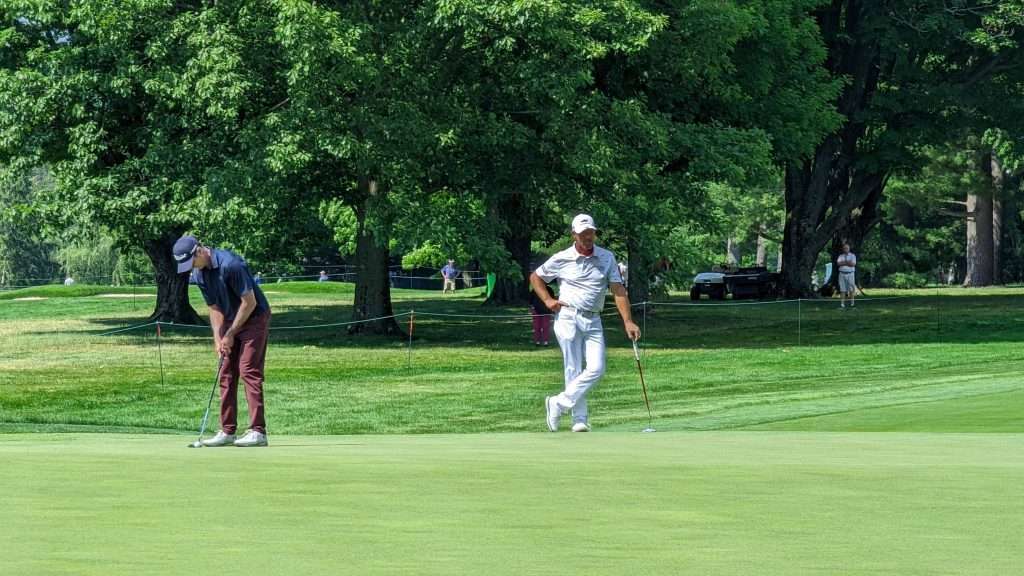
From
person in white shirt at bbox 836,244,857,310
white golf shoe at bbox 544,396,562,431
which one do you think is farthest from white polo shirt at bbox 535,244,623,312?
person in white shirt at bbox 836,244,857,310

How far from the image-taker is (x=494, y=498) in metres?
7.70

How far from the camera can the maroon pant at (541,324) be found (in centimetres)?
3747

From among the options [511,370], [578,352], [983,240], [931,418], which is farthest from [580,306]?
[983,240]

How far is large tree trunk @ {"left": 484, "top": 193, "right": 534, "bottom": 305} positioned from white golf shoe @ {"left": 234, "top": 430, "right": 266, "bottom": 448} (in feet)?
76.8

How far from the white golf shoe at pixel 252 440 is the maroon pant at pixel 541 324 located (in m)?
23.9

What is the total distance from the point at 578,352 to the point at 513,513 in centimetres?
832

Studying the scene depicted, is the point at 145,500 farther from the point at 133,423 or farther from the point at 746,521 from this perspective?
the point at 133,423

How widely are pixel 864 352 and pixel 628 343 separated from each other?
688 cm

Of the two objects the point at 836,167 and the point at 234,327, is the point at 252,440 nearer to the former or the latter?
the point at 234,327

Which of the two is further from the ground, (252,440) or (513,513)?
(513,513)

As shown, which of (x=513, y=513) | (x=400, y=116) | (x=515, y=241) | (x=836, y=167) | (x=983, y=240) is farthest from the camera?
(x=983, y=240)

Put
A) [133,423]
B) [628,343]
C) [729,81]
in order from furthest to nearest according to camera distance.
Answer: [729,81], [628,343], [133,423]

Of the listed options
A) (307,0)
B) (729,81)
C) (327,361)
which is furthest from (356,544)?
(729,81)

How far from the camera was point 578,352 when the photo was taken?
15453 mm
